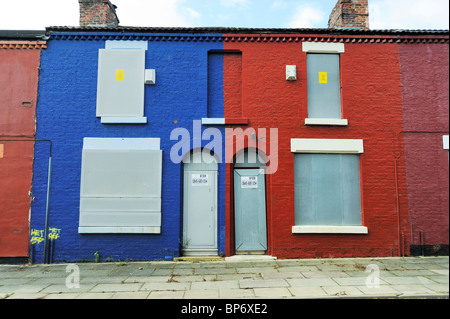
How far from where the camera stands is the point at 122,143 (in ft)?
29.3

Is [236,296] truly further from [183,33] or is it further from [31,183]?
[183,33]

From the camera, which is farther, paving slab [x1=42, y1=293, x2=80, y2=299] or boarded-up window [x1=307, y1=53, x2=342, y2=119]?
boarded-up window [x1=307, y1=53, x2=342, y2=119]

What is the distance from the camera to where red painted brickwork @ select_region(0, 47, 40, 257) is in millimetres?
A: 8531

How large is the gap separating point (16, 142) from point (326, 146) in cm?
862

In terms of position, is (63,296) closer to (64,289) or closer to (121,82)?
(64,289)

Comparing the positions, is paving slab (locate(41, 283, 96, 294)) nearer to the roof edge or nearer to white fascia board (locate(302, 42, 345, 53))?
the roof edge

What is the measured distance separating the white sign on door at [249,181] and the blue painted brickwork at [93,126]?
1.95 ft

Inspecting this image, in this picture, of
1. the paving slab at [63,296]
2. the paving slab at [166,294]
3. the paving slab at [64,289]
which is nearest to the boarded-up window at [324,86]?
the paving slab at [166,294]

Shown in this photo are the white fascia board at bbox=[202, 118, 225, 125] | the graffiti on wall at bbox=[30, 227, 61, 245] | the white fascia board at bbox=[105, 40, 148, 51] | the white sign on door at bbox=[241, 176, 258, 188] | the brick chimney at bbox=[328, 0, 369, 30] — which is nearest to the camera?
the graffiti on wall at bbox=[30, 227, 61, 245]

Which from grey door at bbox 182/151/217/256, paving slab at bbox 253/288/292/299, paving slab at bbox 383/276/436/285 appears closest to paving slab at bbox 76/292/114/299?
paving slab at bbox 253/288/292/299

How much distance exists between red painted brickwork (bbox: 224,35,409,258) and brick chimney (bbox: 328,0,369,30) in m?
1.29

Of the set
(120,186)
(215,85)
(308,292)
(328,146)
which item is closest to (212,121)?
(215,85)

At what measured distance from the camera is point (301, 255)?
28.5 ft

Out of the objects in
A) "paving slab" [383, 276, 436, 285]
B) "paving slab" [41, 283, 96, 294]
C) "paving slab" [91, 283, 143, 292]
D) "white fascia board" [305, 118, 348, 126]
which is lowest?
"paving slab" [41, 283, 96, 294]
